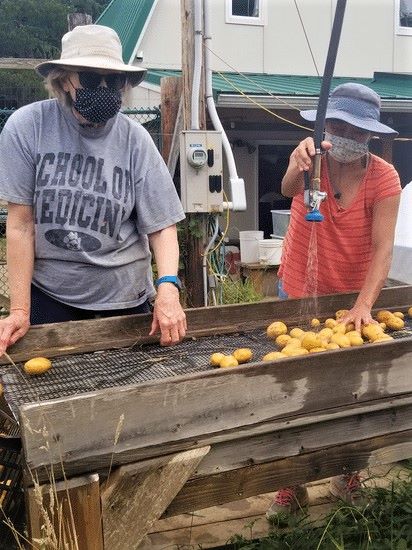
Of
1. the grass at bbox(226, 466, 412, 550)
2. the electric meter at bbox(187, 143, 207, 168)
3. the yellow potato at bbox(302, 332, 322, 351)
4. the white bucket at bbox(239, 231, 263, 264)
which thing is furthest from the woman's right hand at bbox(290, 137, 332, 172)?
the white bucket at bbox(239, 231, 263, 264)

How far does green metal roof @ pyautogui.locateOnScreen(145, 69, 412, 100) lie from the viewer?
10234 mm

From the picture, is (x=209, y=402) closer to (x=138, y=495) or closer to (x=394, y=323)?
(x=138, y=495)

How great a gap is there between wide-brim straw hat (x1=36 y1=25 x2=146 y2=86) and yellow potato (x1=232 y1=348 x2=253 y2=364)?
4.28ft

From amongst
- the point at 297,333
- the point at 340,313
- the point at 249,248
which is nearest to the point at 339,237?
the point at 340,313

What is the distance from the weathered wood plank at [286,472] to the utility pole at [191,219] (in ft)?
12.7

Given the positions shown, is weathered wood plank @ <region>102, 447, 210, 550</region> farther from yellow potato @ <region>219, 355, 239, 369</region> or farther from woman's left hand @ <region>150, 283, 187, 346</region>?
woman's left hand @ <region>150, 283, 187, 346</region>

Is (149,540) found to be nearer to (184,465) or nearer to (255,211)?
(184,465)

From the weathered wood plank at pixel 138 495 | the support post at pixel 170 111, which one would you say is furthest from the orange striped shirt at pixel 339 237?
the support post at pixel 170 111

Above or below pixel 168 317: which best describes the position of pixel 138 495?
below

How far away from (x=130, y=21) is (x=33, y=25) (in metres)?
25.8

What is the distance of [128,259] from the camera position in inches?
117

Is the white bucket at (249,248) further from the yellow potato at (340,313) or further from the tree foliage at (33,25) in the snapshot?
the tree foliage at (33,25)

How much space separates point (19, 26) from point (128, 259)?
3758cm

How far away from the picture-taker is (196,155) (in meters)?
5.82
